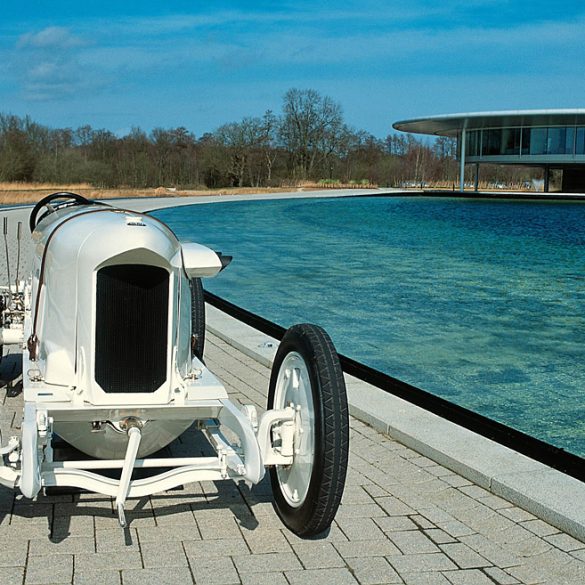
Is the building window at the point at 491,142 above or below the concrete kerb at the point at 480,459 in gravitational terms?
above

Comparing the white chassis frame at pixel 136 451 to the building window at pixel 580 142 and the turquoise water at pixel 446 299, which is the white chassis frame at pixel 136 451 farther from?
the building window at pixel 580 142

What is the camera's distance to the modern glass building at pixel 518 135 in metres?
54.2

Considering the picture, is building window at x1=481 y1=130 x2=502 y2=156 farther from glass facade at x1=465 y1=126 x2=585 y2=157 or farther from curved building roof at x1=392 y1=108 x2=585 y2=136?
curved building roof at x1=392 y1=108 x2=585 y2=136

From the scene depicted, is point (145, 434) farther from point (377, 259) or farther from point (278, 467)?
point (377, 259)

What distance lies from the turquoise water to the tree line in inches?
1392

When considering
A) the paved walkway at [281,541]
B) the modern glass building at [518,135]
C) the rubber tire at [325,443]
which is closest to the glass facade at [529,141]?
the modern glass building at [518,135]

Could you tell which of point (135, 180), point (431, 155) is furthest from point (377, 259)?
point (431, 155)

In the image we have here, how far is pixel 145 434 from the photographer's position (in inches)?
158

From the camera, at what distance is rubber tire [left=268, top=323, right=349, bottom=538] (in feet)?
11.6

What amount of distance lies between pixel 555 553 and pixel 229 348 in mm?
4891

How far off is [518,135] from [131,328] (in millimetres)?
58070

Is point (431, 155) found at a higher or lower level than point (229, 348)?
higher

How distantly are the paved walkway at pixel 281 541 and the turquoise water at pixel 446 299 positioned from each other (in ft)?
7.81

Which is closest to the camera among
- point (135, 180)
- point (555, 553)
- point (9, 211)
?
point (555, 553)
